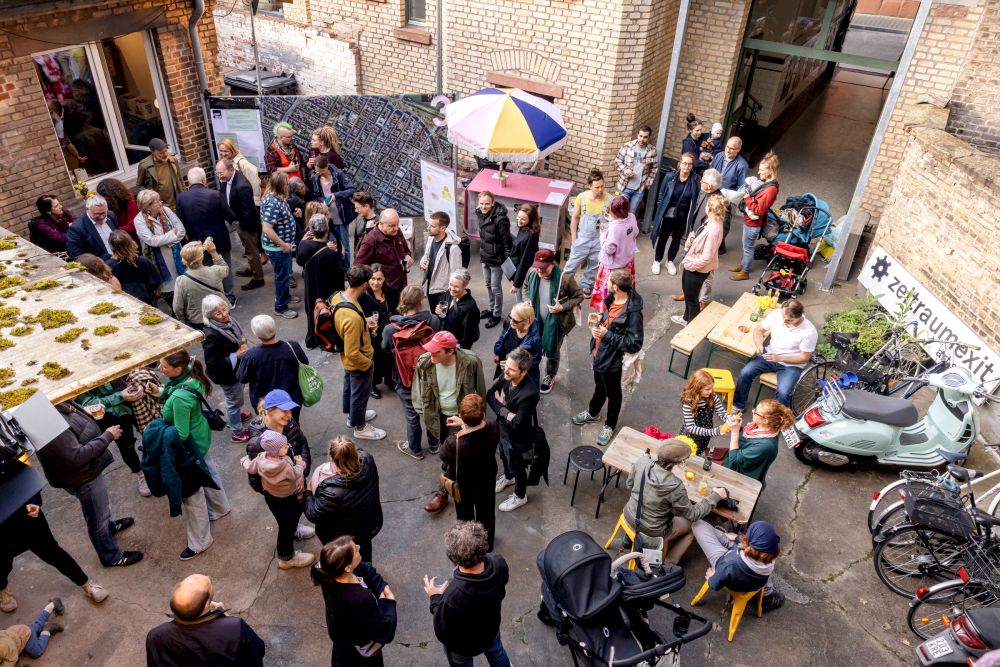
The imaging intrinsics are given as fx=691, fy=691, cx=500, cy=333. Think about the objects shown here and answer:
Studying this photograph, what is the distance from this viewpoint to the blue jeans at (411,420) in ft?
22.6

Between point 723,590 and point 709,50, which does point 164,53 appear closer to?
point 709,50

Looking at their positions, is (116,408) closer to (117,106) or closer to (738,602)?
(738,602)

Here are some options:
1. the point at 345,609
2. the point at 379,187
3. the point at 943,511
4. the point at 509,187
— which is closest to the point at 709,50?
the point at 509,187

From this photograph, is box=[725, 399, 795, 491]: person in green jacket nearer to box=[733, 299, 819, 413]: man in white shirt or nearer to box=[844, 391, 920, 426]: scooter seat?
box=[733, 299, 819, 413]: man in white shirt

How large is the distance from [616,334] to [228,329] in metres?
3.75

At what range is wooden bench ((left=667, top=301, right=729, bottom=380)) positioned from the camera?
316 inches

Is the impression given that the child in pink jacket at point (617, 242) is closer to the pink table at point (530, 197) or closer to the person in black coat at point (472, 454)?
the pink table at point (530, 197)

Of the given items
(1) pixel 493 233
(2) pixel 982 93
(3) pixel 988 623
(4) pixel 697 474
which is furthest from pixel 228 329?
(2) pixel 982 93

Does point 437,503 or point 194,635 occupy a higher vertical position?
point 194,635

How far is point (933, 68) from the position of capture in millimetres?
9719

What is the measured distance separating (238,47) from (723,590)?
1484 cm

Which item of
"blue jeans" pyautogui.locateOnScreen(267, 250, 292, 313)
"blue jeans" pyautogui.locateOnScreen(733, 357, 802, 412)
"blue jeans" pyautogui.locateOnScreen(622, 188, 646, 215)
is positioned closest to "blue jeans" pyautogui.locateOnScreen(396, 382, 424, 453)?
"blue jeans" pyautogui.locateOnScreen(267, 250, 292, 313)

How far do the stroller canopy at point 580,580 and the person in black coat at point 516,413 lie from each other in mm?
1397

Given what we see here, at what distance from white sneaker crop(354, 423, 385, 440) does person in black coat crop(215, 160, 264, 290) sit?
366 cm
